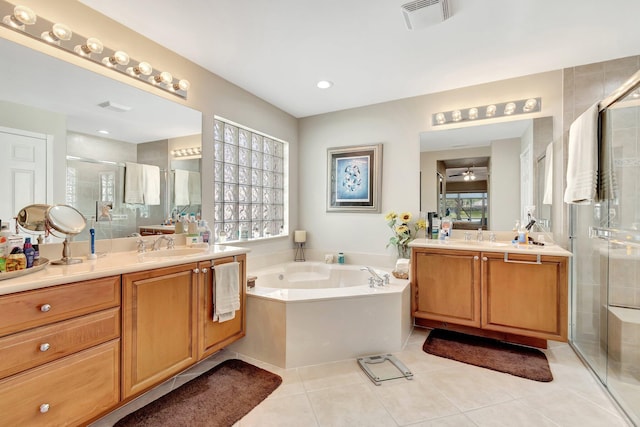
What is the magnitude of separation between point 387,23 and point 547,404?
2649mm

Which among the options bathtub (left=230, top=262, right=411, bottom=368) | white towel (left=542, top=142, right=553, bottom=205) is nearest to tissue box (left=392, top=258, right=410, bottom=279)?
bathtub (left=230, top=262, right=411, bottom=368)

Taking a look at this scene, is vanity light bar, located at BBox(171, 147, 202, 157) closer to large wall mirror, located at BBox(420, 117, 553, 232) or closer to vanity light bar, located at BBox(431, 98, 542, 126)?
large wall mirror, located at BBox(420, 117, 553, 232)

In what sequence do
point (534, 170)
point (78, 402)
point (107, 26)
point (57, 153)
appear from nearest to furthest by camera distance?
point (78, 402) → point (57, 153) → point (107, 26) → point (534, 170)

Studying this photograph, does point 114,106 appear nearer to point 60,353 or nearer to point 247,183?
point 247,183

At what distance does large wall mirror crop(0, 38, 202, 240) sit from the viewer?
59.3 inches

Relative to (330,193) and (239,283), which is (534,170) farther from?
(239,283)

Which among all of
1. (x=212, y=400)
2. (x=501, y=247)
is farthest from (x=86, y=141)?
(x=501, y=247)

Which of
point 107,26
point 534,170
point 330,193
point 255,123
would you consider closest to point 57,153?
point 107,26

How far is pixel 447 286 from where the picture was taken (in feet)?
8.43

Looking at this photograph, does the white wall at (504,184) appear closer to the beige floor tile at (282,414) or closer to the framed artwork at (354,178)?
the framed artwork at (354,178)

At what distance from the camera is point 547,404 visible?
1709mm

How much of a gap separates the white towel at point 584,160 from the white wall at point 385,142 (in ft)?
1.53

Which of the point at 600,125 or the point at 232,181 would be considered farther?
the point at 232,181

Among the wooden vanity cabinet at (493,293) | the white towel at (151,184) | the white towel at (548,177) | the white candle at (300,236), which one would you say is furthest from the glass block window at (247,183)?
the white towel at (548,177)
